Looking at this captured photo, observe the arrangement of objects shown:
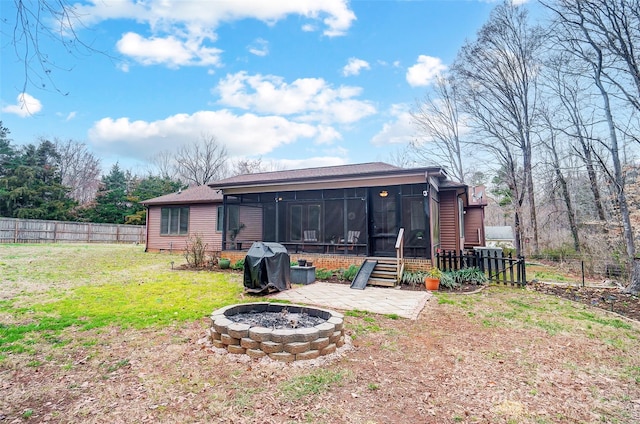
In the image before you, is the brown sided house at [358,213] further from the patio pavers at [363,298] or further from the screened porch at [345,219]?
the patio pavers at [363,298]

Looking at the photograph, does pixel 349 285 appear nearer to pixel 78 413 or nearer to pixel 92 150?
pixel 78 413

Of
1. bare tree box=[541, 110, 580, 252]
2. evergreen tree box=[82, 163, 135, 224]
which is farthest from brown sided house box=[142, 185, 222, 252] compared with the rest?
bare tree box=[541, 110, 580, 252]

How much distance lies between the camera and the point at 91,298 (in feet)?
20.3

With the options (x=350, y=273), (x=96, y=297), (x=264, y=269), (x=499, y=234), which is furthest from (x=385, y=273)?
(x=499, y=234)

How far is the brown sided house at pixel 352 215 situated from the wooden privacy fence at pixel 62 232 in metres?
12.4

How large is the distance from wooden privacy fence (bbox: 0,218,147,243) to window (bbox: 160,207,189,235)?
5788 mm

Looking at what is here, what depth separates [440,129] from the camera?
22.1 meters

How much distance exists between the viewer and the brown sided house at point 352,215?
933cm

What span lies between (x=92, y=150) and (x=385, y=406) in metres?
37.4

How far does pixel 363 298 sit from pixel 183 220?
1169cm

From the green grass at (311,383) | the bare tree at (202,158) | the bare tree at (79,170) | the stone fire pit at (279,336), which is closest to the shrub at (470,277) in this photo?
the stone fire pit at (279,336)

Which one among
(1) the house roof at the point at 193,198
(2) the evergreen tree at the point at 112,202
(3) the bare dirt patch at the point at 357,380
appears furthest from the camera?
(2) the evergreen tree at the point at 112,202

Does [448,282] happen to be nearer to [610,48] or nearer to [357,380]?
[357,380]

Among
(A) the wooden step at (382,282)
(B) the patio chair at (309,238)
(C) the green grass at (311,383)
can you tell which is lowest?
(C) the green grass at (311,383)
